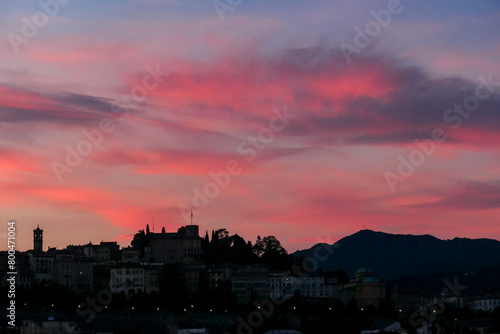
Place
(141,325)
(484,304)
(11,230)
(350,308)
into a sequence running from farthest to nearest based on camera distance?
(484,304) → (350,308) → (141,325) → (11,230)

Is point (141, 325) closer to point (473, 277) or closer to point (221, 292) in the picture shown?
point (221, 292)

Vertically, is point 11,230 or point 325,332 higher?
point 11,230

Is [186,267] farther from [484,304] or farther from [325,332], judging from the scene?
[484,304]

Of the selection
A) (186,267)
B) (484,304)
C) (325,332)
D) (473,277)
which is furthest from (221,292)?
(473,277)

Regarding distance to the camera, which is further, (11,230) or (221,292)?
(221,292)

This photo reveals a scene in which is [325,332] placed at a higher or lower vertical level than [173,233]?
lower

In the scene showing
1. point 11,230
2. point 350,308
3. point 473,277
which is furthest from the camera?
point 473,277

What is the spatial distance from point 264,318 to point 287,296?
49.9ft

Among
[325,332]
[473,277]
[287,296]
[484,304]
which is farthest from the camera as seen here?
[473,277]

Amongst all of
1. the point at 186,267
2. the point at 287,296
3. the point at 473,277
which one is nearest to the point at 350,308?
the point at 287,296

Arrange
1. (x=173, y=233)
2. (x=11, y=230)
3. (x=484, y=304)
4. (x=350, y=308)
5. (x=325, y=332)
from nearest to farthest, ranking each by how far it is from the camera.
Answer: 1. (x=11, y=230)
2. (x=325, y=332)
3. (x=350, y=308)
4. (x=173, y=233)
5. (x=484, y=304)

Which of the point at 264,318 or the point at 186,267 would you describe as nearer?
the point at 264,318

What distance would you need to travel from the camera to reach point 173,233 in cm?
9450

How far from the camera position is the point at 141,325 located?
7325 cm
